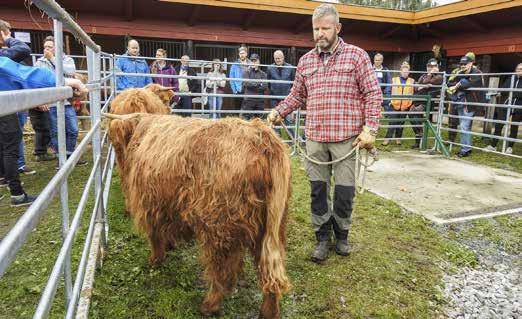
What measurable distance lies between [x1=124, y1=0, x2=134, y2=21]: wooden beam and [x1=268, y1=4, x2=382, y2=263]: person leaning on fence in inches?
317

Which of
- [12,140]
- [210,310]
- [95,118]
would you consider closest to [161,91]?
[12,140]

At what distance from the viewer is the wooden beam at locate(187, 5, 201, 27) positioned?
33.5 ft

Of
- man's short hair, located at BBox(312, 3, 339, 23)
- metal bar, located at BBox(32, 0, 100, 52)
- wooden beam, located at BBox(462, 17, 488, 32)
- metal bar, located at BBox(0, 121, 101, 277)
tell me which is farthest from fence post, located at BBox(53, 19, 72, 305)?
wooden beam, located at BBox(462, 17, 488, 32)

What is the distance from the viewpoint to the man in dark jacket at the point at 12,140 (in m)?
3.39

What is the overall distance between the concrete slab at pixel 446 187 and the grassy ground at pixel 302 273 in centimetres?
42

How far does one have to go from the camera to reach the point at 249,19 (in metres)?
11.1

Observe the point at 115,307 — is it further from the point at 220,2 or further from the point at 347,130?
the point at 220,2

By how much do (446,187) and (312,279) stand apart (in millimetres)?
3539

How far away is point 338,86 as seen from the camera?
3133 mm

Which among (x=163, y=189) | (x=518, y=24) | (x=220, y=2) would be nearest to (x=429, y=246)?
(x=163, y=189)

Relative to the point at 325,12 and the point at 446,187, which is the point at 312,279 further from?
the point at 446,187

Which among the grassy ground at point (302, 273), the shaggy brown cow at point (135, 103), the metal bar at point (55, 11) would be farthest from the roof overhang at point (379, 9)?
the metal bar at point (55, 11)

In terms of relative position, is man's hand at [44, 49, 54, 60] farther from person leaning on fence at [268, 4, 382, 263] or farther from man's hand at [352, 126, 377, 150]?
man's hand at [352, 126, 377, 150]

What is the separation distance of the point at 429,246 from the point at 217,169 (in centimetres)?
250
